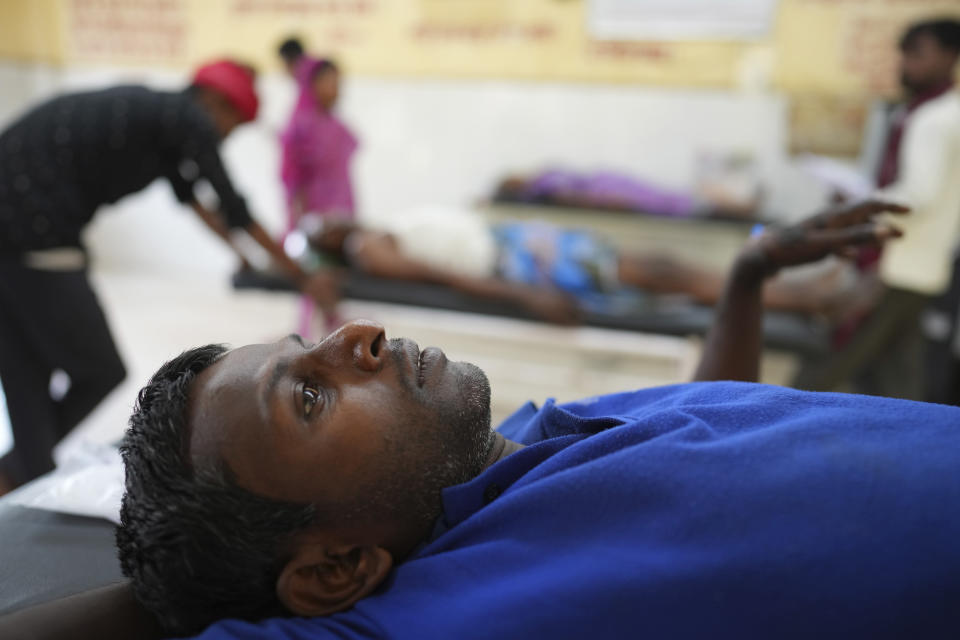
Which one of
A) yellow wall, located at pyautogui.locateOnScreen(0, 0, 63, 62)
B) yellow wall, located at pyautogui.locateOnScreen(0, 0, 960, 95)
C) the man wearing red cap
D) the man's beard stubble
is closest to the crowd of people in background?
the man wearing red cap

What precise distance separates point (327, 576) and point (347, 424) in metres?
0.18

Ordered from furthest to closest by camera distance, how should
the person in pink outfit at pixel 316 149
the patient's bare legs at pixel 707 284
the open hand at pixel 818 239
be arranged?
the person in pink outfit at pixel 316 149 < the patient's bare legs at pixel 707 284 < the open hand at pixel 818 239

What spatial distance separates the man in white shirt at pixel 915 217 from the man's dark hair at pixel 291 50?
298cm

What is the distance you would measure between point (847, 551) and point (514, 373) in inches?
113

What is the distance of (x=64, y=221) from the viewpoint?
182 centimetres

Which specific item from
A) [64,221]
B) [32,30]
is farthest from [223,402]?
[32,30]

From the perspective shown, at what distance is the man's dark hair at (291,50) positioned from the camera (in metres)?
Result: 3.81

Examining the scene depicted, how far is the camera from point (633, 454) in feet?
2.56

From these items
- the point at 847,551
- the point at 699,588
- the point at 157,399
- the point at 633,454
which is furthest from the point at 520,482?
the point at 157,399

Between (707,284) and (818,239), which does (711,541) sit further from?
(707,284)

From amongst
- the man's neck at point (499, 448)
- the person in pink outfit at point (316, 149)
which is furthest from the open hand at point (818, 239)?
the person in pink outfit at point (316, 149)

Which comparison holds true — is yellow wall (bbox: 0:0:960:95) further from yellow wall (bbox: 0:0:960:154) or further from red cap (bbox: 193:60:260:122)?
red cap (bbox: 193:60:260:122)

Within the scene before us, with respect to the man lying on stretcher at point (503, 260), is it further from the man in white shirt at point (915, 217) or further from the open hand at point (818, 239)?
the open hand at point (818, 239)

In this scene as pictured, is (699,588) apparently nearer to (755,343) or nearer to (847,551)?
(847,551)
